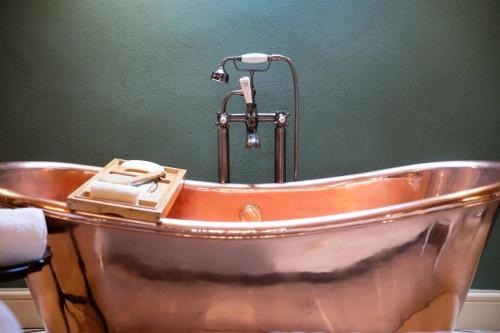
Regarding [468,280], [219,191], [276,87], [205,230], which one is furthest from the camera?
[276,87]

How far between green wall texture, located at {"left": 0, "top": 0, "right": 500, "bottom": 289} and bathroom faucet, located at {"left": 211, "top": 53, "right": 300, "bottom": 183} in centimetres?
16

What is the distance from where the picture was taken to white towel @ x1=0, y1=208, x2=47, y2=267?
90cm

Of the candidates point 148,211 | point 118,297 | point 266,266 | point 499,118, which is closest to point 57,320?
point 118,297

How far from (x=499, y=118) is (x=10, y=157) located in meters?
1.69

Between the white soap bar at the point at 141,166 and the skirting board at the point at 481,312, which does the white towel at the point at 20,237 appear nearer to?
the white soap bar at the point at 141,166

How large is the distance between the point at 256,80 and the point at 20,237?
960 mm

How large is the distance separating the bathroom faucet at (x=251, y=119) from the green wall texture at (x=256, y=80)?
0.16 metres

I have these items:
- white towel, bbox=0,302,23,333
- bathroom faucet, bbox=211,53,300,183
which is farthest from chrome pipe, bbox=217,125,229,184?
white towel, bbox=0,302,23,333

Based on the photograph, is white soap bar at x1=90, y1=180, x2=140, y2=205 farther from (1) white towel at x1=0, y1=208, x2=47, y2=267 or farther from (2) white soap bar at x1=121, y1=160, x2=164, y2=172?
(2) white soap bar at x1=121, y1=160, x2=164, y2=172

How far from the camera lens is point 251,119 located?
144 cm

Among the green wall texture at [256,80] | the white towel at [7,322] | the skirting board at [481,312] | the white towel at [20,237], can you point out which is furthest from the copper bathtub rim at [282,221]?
the skirting board at [481,312]

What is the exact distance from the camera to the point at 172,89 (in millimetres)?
1649

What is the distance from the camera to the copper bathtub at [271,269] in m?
1.04

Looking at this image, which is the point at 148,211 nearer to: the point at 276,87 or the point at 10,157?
the point at 276,87
